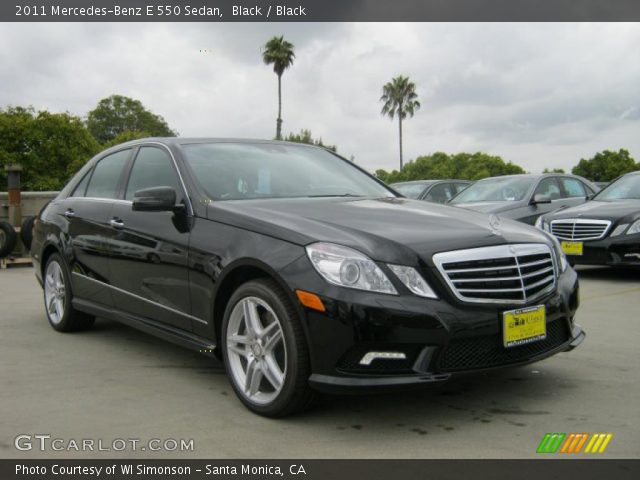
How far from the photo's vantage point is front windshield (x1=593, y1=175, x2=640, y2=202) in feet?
32.9

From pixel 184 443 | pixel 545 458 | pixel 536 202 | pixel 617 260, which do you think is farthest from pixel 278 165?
pixel 536 202

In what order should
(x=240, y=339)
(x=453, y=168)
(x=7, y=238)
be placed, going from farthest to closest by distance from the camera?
(x=453, y=168)
(x=7, y=238)
(x=240, y=339)

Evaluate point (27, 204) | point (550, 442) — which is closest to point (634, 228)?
point (550, 442)

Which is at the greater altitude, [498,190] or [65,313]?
[498,190]

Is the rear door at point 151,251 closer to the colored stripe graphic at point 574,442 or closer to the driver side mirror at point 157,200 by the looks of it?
the driver side mirror at point 157,200

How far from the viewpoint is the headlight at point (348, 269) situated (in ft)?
11.0

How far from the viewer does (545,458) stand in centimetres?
312

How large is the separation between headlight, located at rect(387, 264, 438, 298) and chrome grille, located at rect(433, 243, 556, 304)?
0.37 feet

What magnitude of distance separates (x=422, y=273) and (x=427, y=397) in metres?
0.95

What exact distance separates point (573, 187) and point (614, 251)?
417 cm

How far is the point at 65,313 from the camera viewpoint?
5988 millimetres

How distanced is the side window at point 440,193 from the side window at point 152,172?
9.98 metres

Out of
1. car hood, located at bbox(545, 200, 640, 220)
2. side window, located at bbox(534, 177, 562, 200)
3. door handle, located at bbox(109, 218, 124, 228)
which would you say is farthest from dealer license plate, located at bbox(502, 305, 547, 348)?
side window, located at bbox(534, 177, 562, 200)

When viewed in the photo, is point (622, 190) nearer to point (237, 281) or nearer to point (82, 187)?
point (82, 187)
